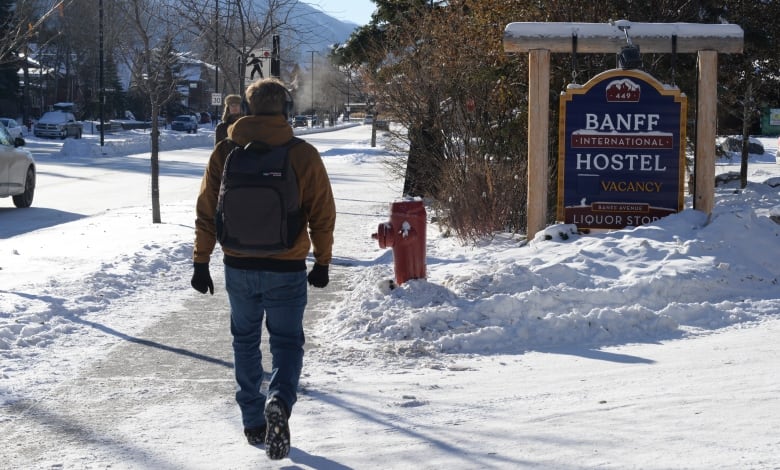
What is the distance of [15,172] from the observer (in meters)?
18.8

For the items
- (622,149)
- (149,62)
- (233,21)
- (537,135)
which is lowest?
(622,149)

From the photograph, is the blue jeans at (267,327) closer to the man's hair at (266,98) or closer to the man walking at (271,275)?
the man walking at (271,275)

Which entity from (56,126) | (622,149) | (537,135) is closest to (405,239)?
(537,135)

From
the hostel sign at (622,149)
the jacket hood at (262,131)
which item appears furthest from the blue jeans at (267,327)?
the hostel sign at (622,149)

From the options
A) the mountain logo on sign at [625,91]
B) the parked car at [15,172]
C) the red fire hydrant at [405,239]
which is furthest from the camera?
the parked car at [15,172]

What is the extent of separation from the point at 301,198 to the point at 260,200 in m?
0.24

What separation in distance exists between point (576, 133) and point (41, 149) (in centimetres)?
3932

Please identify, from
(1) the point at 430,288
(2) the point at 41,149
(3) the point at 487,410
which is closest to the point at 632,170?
(1) the point at 430,288

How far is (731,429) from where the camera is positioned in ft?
16.3

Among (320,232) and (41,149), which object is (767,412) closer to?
(320,232)

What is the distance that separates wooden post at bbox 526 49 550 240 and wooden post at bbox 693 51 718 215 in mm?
1624

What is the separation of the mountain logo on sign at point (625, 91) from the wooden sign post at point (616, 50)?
545mm

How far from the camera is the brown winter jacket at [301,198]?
4.82 meters

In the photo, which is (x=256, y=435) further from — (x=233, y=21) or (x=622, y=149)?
(x=233, y=21)
